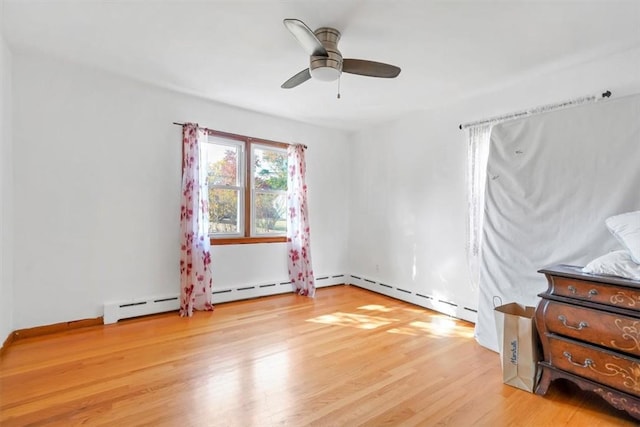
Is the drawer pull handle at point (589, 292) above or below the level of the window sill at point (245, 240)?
below

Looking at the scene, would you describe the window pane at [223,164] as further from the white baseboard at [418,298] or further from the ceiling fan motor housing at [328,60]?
the white baseboard at [418,298]

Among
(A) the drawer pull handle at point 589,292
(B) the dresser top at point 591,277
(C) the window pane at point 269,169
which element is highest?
(C) the window pane at point 269,169

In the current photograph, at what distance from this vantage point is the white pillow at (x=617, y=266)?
1.72 m

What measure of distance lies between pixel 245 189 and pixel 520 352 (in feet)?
11.1

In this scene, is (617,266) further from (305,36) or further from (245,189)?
(245,189)

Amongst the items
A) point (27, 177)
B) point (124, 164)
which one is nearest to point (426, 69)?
point (124, 164)

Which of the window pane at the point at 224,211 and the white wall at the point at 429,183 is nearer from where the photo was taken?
the white wall at the point at 429,183

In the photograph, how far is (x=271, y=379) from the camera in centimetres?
212

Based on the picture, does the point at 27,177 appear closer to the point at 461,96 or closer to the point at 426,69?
the point at 426,69

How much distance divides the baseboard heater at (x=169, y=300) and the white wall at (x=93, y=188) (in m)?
0.08

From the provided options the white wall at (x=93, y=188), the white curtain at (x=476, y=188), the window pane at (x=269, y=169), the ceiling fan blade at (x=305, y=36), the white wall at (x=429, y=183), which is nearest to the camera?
the ceiling fan blade at (x=305, y=36)

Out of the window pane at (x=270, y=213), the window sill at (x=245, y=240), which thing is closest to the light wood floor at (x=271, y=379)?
the window sill at (x=245, y=240)

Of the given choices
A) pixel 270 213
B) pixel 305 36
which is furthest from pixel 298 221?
pixel 305 36

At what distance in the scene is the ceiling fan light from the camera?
2127 mm
